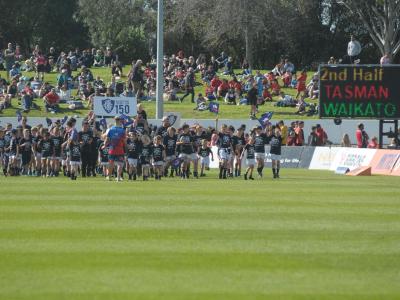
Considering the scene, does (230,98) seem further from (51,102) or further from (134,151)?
(134,151)

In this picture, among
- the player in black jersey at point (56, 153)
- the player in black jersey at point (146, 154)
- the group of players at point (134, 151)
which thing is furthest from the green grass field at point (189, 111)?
the player in black jersey at point (146, 154)

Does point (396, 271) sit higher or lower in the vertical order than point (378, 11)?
lower

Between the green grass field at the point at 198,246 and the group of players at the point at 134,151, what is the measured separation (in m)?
8.58

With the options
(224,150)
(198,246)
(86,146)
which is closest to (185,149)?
(224,150)

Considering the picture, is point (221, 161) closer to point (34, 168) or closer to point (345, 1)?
point (34, 168)

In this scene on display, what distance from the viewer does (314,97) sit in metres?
52.4

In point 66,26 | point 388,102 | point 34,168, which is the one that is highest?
point 66,26

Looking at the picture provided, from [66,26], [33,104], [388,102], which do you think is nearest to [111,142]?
[388,102]

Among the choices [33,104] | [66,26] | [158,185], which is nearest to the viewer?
[158,185]

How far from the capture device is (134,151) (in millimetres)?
30969

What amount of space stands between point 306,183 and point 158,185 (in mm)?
4244

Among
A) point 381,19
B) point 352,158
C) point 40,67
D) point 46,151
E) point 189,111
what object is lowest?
point 352,158

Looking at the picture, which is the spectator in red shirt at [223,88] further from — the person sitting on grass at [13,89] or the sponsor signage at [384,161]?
the sponsor signage at [384,161]

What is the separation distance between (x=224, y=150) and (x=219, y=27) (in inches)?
1301
